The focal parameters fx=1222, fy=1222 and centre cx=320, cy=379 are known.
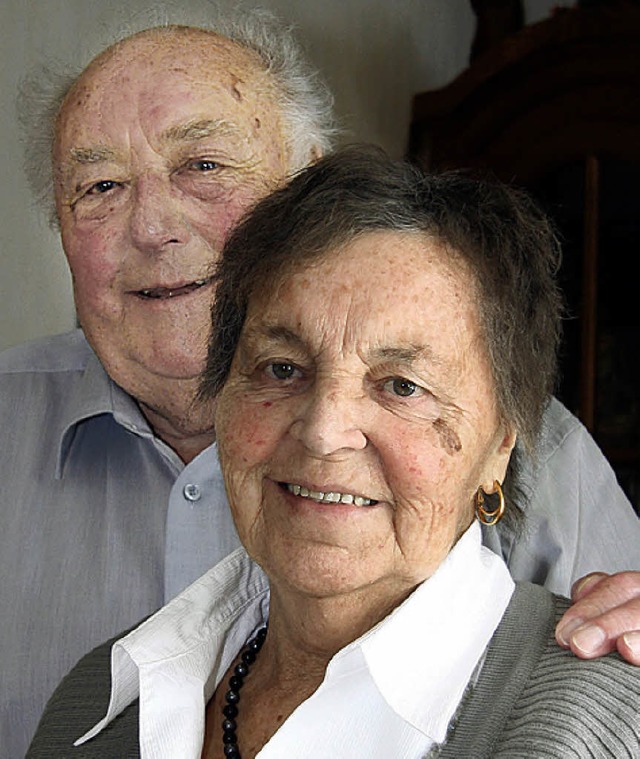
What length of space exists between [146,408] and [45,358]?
20cm

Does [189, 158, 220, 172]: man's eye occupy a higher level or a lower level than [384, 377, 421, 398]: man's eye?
higher

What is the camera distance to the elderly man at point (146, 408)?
1687 mm

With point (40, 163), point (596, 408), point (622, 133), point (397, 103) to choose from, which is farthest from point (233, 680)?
point (397, 103)

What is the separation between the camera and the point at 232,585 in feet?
4.68

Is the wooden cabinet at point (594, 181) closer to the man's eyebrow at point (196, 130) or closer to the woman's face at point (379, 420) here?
the man's eyebrow at point (196, 130)

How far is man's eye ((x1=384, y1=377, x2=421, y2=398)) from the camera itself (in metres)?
1.16

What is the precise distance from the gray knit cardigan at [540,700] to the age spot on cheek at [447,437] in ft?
0.59

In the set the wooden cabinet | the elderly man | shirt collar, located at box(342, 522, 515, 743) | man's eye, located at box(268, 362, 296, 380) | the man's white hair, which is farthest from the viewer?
the wooden cabinet

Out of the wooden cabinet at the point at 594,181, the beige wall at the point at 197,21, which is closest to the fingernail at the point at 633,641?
the beige wall at the point at 197,21

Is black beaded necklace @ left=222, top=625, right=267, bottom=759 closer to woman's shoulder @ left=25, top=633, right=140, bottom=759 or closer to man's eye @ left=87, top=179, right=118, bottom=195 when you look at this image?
woman's shoulder @ left=25, top=633, right=140, bottom=759

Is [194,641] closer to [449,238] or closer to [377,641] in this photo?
[377,641]

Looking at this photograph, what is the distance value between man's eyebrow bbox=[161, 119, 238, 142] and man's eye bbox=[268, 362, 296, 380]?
61 centimetres

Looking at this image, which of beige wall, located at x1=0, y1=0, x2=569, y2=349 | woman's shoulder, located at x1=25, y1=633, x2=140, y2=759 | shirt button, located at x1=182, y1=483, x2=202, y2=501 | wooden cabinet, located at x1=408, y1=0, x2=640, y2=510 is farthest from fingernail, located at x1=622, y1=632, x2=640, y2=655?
wooden cabinet, located at x1=408, y1=0, x2=640, y2=510

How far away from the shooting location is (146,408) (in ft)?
5.97
